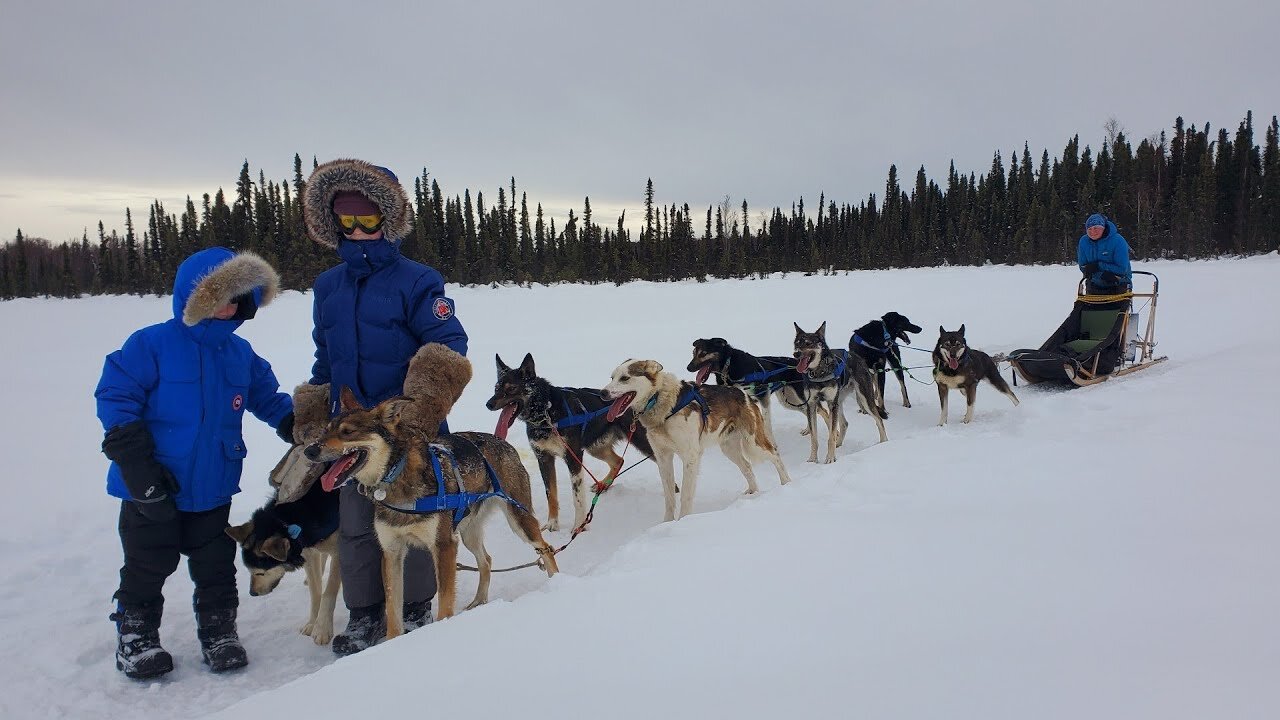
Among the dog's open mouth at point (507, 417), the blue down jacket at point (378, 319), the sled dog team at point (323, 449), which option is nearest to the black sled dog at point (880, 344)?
the dog's open mouth at point (507, 417)

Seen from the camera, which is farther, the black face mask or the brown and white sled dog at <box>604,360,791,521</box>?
the brown and white sled dog at <box>604,360,791,521</box>

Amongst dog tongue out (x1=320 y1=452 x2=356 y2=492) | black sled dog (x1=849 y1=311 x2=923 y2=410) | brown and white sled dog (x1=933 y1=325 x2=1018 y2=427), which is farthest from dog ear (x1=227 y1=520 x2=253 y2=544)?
brown and white sled dog (x1=933 y1=325 x2=1018 y2=427)

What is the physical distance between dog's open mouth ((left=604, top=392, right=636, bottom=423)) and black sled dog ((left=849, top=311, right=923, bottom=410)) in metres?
3.90

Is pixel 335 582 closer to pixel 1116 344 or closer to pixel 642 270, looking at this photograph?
pixel 1116 344

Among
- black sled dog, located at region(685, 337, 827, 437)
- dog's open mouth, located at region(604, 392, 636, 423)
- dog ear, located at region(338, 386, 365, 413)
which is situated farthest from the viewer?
black sled dog, located at region(685, 337, 827, 437)

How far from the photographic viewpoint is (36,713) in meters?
2.57

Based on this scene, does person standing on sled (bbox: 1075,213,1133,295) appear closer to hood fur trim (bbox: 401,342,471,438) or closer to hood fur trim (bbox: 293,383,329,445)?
hood fur trim (bbox: 401,342,471,438)

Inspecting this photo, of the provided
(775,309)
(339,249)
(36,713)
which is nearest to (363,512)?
(339,249)

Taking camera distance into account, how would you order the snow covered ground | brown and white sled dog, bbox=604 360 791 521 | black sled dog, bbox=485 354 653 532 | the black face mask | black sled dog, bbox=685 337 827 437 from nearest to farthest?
the snow covered ground → the black face mask → brown and white sled dog, bbox=604 360 791 521 → black sled dog, bbox=485 354 653 532 → black sled dog, bbox=685 337 827 437

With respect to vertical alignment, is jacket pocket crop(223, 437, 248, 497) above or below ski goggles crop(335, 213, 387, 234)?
below

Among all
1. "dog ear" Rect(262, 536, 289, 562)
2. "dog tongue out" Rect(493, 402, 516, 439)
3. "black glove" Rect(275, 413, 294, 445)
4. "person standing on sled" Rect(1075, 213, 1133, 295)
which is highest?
"person standing on sled" Rect(1075, 213, 1133, 295)

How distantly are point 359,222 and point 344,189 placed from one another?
0.16m

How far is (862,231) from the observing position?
167 ft

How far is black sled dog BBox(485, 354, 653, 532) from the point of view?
4.69 metres
